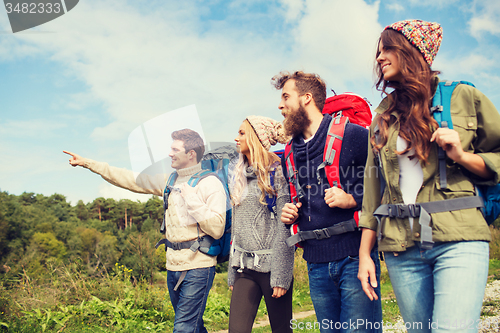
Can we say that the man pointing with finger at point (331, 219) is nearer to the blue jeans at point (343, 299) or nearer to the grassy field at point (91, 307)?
the blue jeans at point (343, 299)

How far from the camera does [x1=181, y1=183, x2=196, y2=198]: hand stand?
3471 millimetres

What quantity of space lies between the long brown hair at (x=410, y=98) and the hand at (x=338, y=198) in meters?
0.43

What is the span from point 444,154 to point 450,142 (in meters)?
0.14

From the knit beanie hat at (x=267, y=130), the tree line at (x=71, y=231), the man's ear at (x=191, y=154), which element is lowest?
the tree line at (x=71, y=231)

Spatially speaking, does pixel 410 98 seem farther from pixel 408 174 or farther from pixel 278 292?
pixel 278 292

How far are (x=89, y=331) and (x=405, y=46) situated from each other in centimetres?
642

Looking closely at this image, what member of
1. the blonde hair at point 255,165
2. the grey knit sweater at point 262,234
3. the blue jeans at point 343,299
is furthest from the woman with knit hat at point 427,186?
the blonde hair at point 255,165

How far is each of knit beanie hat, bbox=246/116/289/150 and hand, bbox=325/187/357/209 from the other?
128cm

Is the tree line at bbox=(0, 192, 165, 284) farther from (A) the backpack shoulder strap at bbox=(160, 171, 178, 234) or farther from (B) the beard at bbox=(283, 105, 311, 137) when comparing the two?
(B) the beard at bbox=(283, 105, 311, 137)

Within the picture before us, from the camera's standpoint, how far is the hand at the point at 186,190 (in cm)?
347

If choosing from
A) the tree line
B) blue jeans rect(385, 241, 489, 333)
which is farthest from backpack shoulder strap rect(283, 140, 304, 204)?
the tree line

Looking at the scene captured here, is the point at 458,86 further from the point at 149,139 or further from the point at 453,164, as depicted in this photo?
the point at 149,139

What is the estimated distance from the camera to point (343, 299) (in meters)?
2.19

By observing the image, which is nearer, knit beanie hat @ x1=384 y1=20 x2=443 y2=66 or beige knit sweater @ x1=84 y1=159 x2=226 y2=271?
knit beanie hat @ x1=384 y1=20 x2=443 y2=66
